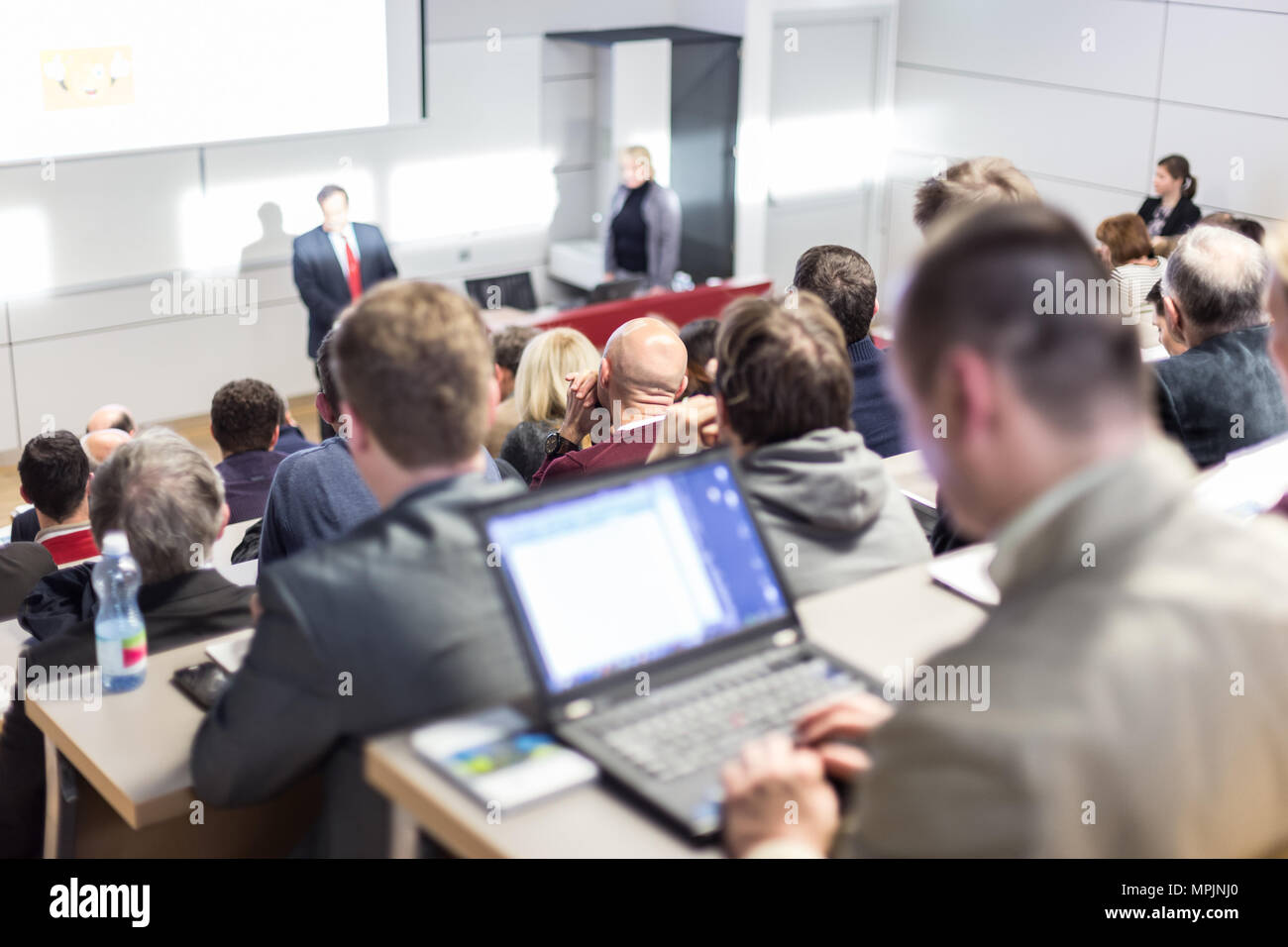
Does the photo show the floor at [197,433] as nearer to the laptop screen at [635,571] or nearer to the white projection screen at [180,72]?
the white projection screen at [180,72]

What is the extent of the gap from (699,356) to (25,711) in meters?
2.08

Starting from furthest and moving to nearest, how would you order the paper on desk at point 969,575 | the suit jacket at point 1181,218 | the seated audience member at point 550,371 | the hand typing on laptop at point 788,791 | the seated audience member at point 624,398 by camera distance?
the suit jacket at point 1181,218, the seated audience member at point 550,371, the seated audience member at point 624,398, the paper on desk at point 969,575, the hand typing on laptop at point 788,791

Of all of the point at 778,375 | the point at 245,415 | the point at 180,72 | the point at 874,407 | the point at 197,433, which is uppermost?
the point at 180,72

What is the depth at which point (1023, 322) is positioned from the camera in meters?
1.07

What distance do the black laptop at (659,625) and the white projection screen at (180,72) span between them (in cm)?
614

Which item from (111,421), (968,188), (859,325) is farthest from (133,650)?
(111,421)

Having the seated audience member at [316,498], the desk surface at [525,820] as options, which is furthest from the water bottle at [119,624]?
the desk surface at [525,820]

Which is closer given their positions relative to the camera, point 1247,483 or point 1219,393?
point 1247,483

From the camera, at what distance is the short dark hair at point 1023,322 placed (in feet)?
3.50

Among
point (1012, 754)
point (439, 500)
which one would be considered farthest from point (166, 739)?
point (1012, 754)

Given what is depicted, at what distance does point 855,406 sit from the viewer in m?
3.50

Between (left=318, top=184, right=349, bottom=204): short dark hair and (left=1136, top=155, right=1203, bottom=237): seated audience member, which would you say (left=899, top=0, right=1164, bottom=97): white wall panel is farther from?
(left=318, top=184, right=349, bottom=204): short dark hair

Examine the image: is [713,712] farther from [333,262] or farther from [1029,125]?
[1029,125]
